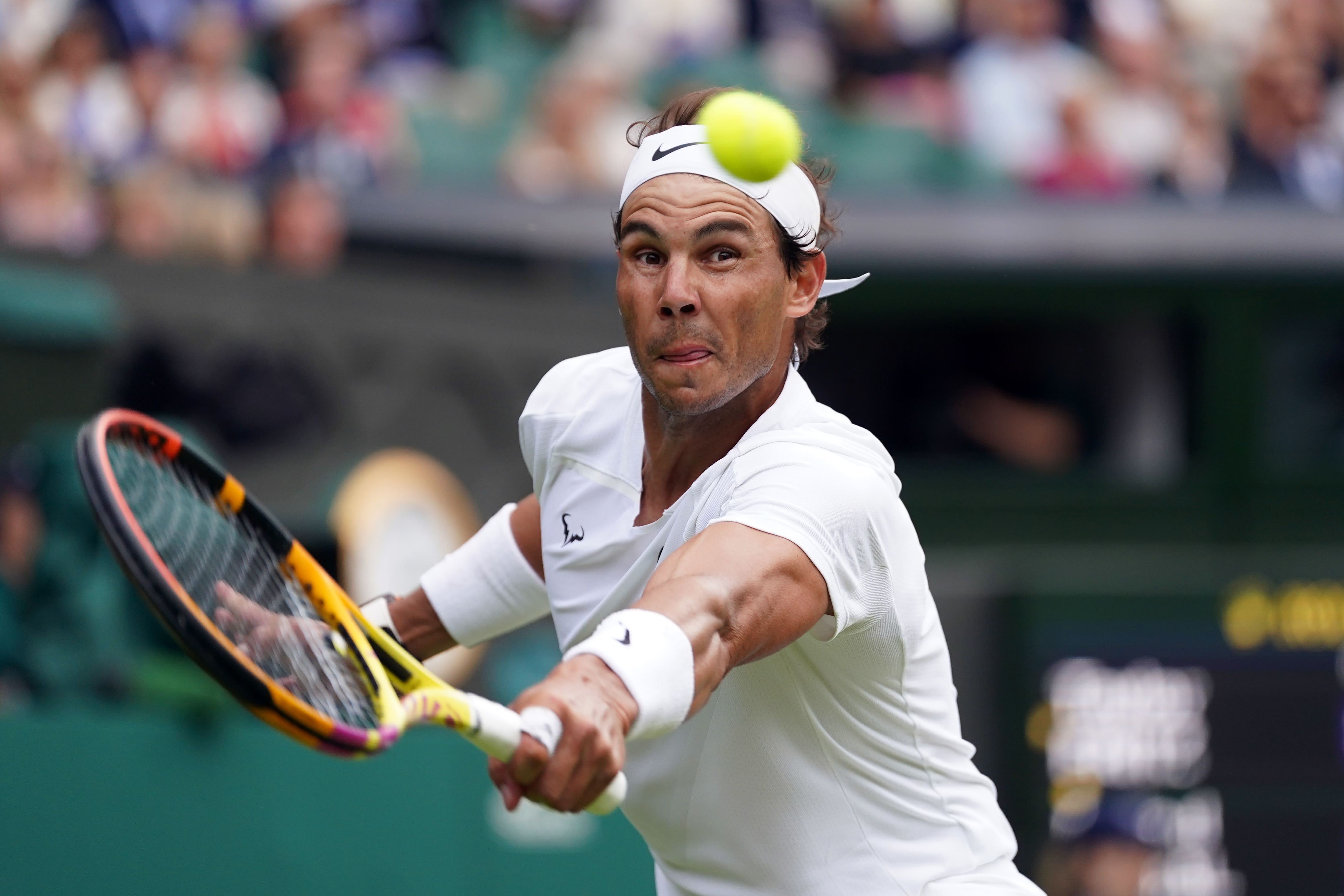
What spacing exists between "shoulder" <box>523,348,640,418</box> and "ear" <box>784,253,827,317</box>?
14.4 inches

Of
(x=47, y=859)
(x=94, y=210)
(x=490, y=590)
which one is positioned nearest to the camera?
(x=490, y=590)

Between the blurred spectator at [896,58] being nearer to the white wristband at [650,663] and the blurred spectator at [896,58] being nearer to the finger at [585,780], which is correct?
the white wristband at [650,663]

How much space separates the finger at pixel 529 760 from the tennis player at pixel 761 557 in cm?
40

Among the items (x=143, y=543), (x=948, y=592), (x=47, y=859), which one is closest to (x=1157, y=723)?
(x=948, y=592)

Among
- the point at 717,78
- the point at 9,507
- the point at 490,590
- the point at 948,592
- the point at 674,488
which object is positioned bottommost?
the point at 948,592

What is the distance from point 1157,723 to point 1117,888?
64cm

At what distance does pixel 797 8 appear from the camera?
10.1 meters

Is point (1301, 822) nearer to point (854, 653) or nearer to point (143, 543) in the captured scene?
point (854, 653)

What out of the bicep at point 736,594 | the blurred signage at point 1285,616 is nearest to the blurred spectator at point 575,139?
the blurred signage at point 1285,616

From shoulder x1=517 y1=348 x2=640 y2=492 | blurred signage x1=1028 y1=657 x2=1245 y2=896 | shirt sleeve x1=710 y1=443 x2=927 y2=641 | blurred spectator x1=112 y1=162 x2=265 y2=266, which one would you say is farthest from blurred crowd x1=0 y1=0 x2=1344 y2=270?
shirt sleeve x1=710 y1=443 x2=927 y2=641

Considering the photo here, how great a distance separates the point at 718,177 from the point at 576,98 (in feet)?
20.4

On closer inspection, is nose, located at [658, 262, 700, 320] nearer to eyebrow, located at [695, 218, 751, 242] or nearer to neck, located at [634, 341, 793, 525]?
eyebrow, located at [695, 218, 751, 242]

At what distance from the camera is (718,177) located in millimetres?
2939

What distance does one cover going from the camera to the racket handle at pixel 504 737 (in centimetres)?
221
